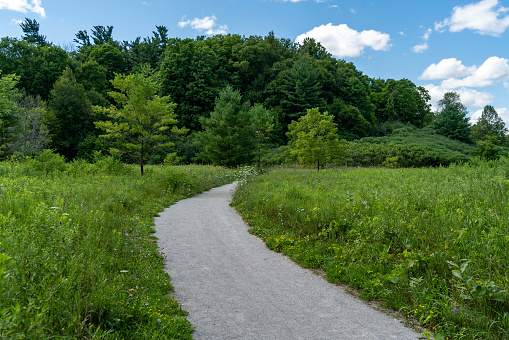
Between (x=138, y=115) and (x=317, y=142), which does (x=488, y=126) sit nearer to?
(x=317, y=142)

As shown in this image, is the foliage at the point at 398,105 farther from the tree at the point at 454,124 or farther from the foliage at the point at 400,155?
the foliage at the point at 400,155

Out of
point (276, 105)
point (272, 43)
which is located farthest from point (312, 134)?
point (272, 43)

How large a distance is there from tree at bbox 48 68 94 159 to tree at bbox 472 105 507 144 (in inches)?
2631

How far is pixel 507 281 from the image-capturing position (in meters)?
3.92

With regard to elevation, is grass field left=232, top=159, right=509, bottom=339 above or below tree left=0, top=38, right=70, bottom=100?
below

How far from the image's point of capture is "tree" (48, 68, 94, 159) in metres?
40.0

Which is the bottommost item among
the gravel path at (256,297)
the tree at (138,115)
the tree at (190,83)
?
the gravel path at (256,297)

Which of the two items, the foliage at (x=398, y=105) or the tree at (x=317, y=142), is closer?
the tree at (x=317, y=142)

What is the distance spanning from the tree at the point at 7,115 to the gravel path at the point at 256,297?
1740 cm

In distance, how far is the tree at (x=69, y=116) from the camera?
40.0 m

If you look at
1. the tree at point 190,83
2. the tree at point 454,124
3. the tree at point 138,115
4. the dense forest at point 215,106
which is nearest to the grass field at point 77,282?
the tree at point 138,115

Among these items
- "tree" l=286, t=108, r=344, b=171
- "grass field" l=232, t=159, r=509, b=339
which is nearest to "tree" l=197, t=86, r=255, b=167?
"tree" l=286, t=108, r=344, b=171

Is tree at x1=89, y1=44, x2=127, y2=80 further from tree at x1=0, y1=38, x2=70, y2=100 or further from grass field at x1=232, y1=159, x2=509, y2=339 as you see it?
grass field at x1=232, y1=159, x2=509, y2=339

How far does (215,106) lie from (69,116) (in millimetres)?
20758
